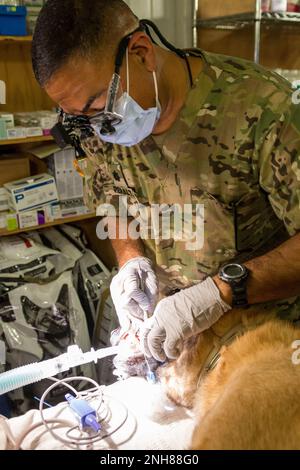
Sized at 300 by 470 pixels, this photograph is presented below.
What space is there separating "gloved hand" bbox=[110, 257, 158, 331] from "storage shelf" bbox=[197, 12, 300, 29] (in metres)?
1.47

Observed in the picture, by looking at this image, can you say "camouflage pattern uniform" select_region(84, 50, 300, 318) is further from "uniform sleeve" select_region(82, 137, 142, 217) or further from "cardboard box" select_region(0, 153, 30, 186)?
"cardboard box" select_region(0, 153, 30, 186)

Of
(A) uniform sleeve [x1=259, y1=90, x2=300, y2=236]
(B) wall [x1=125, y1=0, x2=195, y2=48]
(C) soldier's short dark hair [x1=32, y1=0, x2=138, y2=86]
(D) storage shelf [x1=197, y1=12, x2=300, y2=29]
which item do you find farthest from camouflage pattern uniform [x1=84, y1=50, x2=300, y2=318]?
(B) wall [x1=125, y1=0, x2=195, y2=48]

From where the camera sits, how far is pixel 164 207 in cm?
119

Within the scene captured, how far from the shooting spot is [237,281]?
3.21ft

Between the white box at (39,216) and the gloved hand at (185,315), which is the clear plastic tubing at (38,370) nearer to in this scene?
the gloved hand at (185,315)

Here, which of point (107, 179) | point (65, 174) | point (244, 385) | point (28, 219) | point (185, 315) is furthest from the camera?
point (65, 174)

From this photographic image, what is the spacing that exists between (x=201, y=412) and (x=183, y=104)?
70cm

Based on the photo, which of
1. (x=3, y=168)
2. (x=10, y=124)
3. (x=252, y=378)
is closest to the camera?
(x=252, y=378)

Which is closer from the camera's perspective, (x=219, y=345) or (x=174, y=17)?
(x=219, y=345)

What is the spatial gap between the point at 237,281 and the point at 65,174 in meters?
1.48

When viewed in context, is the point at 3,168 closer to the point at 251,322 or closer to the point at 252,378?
the point at 251,322

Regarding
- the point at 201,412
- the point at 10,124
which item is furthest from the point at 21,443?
the point at 10,124

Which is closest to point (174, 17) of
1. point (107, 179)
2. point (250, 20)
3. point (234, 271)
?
point (250, 20)

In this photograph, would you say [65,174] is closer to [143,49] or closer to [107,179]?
[107,179]
